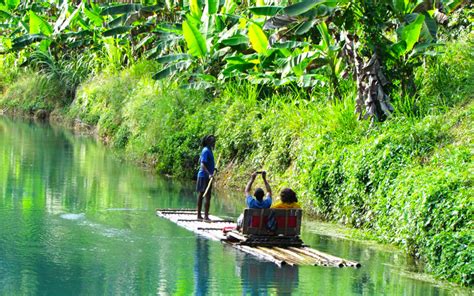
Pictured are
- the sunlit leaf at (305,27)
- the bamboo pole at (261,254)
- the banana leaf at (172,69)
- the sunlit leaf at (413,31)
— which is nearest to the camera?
the bamboo pole at (261,254)

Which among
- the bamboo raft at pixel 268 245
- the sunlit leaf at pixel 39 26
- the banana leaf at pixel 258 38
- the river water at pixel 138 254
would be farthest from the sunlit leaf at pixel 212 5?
the sunlit leaf at pixel 39 26

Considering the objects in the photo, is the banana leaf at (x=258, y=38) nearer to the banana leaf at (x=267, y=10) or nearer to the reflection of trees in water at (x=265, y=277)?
the banana leaf at (x=267, y=10)

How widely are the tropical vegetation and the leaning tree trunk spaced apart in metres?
0.02

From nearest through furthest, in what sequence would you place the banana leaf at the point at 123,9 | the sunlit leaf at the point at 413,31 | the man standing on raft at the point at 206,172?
the man standing on raft at the point at 206,172 < the sunlit leaf at the point at 413,31 < the banana leaf at the point at 123,9

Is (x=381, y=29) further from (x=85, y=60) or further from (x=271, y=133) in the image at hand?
(x=85, y=60)

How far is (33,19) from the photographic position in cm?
3403

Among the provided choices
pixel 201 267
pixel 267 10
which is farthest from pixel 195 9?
pixel 201 267

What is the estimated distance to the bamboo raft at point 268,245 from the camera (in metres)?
13.0

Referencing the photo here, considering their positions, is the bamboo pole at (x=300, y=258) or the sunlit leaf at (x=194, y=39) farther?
the sunlit leaf at (x=194, y=39)

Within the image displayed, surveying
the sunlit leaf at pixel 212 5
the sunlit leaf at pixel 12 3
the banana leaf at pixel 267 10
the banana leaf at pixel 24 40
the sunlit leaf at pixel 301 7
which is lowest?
the sunlit leaf at pixel 301 7

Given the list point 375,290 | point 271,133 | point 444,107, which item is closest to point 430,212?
point 375,290

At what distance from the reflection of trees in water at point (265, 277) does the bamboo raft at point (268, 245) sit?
0.15 meters

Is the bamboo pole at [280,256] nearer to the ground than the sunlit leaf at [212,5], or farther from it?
nearer to the ground

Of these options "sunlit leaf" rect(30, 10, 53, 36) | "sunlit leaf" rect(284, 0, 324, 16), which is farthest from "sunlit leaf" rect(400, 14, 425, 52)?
"sunlit leaf" rect(30, 10, 53, 36)
